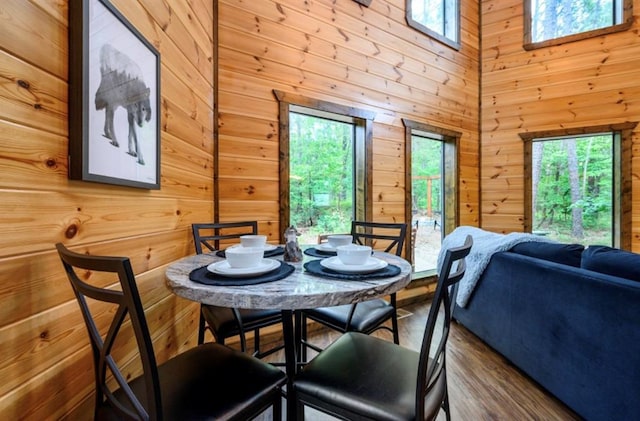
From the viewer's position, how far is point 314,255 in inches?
58.2

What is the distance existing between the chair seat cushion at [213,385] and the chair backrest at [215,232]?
0.82 meters

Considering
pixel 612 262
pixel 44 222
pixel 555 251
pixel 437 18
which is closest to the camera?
pixel 44 222

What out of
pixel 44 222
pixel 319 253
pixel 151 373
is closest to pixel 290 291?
pixel 151 373

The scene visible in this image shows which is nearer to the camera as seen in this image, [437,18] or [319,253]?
[319,253]

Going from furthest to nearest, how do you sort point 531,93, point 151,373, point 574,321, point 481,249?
point 531,93 < point 481,249 < point 574,321 < point 151,373

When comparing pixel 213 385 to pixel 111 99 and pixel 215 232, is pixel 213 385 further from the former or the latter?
pixel 215 232

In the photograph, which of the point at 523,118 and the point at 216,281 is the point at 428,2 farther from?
the point at 216,281

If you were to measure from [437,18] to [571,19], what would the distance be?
1.81 metres

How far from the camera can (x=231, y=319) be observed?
149cm

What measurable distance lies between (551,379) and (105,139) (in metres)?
2.60

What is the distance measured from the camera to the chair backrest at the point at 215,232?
5.93 feet

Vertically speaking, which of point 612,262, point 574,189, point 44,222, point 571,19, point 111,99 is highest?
point 571,19

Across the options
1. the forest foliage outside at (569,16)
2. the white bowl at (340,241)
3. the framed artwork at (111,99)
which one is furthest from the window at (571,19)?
the framed artwork at (111,99)

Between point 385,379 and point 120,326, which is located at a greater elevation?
point 120,326
